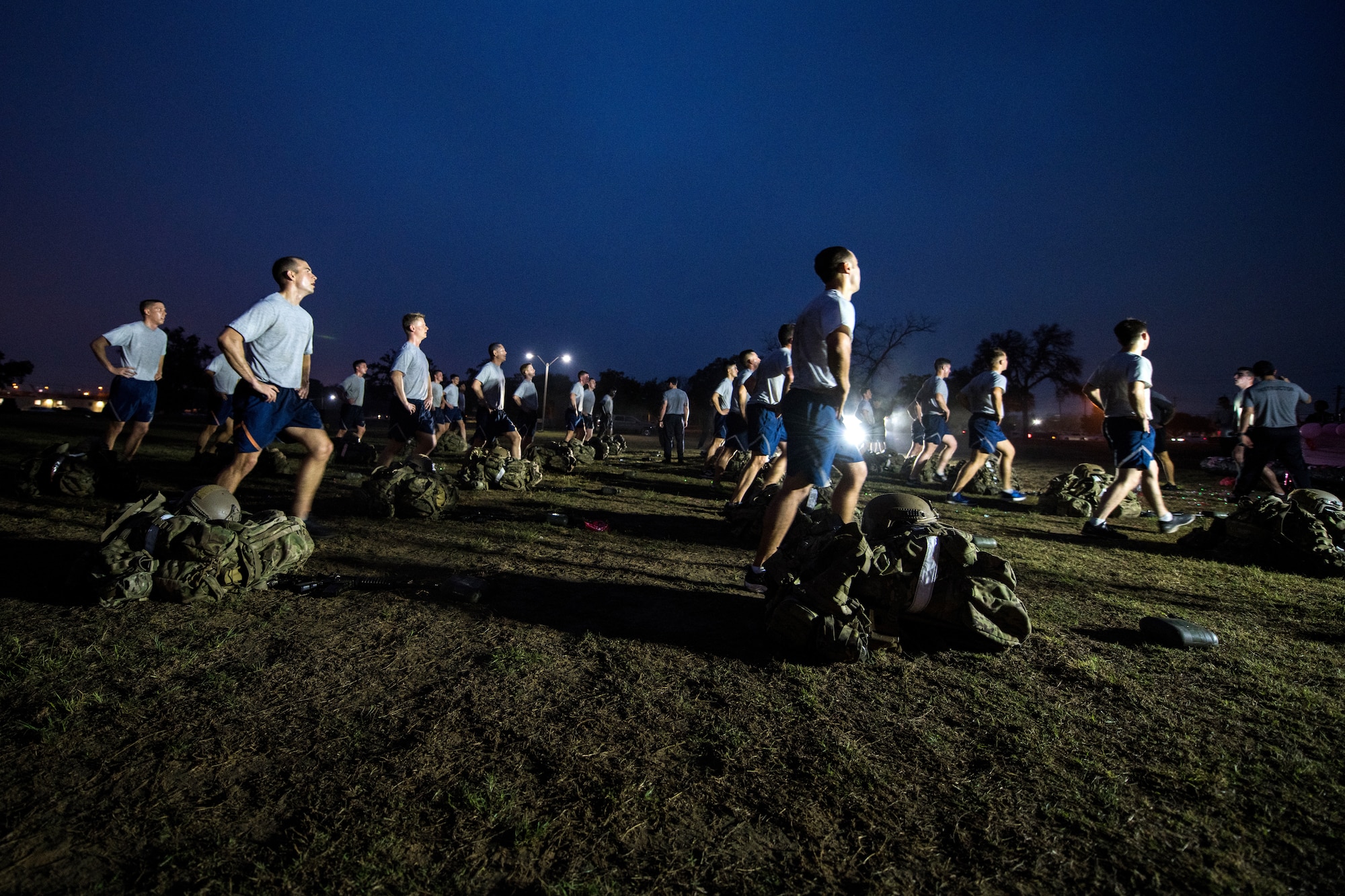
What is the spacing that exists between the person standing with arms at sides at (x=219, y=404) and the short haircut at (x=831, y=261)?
323 inches

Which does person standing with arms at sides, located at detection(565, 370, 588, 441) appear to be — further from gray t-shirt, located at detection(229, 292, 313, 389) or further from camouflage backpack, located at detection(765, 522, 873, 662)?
camouflage backpack, located at detection(765, 522, 873, 662)

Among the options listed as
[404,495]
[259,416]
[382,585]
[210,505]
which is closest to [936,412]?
[404,495]

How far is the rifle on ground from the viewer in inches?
138

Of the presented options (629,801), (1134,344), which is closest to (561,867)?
(629,801)

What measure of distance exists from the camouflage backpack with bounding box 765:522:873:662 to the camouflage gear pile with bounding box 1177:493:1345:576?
14.7ft

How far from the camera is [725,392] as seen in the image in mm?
11328

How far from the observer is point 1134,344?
6246 mm

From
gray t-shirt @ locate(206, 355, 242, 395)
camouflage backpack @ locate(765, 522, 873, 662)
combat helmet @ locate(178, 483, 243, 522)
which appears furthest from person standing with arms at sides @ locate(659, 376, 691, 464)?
camouflage backpack @ locate(765, 522, 873, 662)

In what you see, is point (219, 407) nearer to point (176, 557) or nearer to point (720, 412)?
point (176, 557)

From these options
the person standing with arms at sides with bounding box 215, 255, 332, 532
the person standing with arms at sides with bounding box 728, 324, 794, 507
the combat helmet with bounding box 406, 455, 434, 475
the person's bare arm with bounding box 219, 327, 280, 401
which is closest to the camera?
the person's bare arm with bounding box 219, 327, 280, 401

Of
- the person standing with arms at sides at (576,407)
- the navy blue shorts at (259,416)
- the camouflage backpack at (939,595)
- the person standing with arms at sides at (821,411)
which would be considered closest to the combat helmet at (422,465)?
the navy blue shorts at (259,416)

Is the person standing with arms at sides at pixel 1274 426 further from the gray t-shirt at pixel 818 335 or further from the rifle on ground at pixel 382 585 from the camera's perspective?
the rifle on ground at pixel 382 585

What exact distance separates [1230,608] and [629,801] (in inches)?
167

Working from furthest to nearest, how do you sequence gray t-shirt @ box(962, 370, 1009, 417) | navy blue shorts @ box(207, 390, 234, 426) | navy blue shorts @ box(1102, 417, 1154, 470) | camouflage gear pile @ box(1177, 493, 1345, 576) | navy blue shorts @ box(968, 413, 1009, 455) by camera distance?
navy blue shorts @ box(207, 390, 234, 426)
gray t-shirt @ box(962, 370, 1009, 417)
navy blue shorts @ box(968, 413, 1009, 455)
navy blue shorts @ box(1102, 417, 1154, 470)
camouflage gear pile @ box(1177, 493, 1345, 576)
